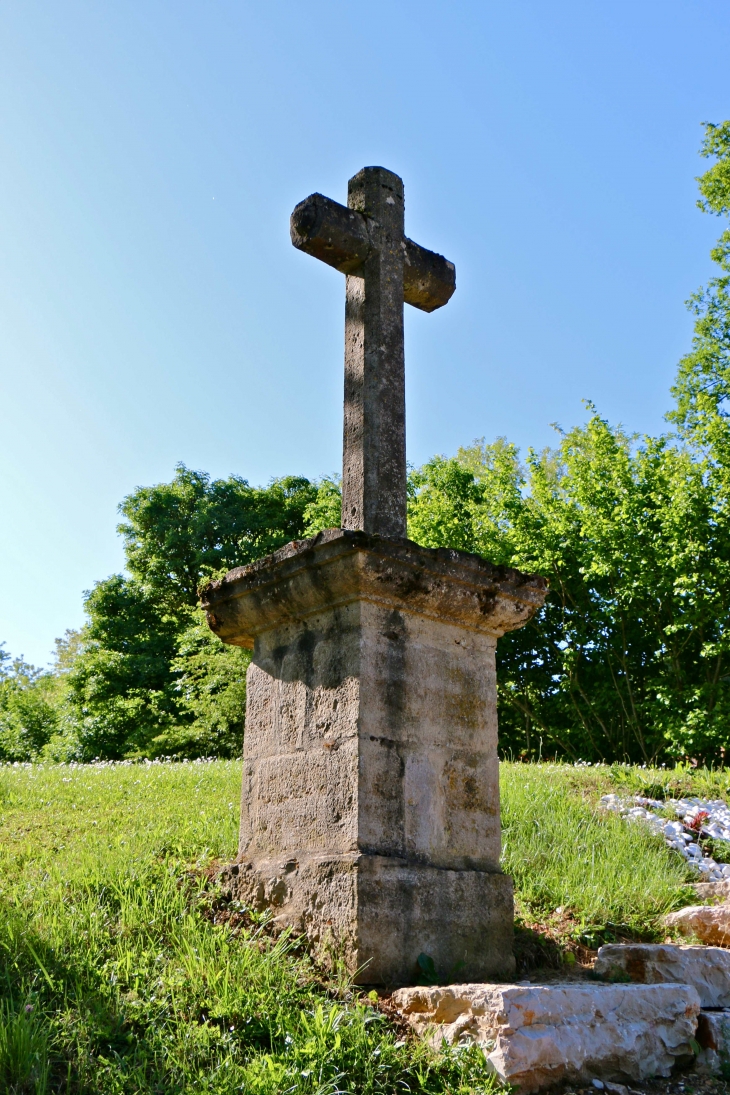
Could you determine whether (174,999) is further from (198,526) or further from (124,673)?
(198,526)

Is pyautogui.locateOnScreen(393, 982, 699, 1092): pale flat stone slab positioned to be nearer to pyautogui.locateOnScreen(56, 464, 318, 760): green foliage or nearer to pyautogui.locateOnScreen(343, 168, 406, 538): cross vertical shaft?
pyautogui.locateOnScreen(343, 168, 406, 538): cross vertical shaft

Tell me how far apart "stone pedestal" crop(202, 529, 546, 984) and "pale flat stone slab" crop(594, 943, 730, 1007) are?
0.41m

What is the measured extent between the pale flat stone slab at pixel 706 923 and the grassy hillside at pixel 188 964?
0.12 m

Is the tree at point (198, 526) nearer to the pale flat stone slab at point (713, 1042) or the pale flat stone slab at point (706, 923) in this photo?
the pale flat stone slab at point (706, 923)

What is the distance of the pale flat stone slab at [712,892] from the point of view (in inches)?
218

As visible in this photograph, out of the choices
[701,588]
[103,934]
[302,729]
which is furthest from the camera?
[701,588]

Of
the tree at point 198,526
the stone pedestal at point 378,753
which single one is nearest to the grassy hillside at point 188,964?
the stone pedestal at point 378,753

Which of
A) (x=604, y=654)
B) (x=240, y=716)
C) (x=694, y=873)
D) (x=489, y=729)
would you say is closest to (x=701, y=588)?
(x=604, y=654)

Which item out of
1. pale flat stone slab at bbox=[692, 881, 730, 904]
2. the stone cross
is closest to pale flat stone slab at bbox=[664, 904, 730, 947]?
pale flat stone slab at bbox=[692, 881, 730, 904]

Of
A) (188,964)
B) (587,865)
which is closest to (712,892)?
(587,865)

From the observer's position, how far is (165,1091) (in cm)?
263

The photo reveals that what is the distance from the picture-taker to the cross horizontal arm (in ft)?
14.4

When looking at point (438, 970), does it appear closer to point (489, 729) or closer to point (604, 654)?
point (489, 729)

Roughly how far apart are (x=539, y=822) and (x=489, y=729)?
229 cm
